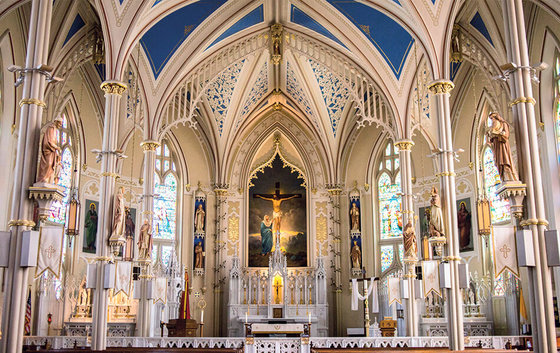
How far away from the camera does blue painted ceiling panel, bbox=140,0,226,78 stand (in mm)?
19203

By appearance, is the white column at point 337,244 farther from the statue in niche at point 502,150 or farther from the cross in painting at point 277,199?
the statue in niche at point 502,150

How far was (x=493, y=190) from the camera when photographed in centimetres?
2198

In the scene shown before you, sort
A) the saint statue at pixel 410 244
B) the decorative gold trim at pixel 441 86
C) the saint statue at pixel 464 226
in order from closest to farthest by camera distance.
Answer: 1. the decorative gold trim at pixel 441 86
2. the saint statue at pixel 410 244
3. the saint statue at pixel 464 226

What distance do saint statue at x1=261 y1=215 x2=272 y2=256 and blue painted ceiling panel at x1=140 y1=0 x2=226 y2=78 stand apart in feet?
31.6

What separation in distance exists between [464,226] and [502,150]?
13.1m

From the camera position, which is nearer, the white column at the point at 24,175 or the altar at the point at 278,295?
the white column at the point at 24,175

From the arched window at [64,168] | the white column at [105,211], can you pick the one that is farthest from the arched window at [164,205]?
the white column at [105,211]

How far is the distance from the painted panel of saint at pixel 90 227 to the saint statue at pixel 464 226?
14.3 meters

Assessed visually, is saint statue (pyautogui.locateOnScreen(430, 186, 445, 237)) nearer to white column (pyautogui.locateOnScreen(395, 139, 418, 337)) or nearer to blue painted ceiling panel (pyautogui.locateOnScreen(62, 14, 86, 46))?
white column (pyautogui.locateOnScreen(395, 139, 418, 337))

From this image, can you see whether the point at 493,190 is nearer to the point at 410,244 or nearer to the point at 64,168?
the point at 410,244

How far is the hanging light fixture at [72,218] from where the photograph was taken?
21.6 m

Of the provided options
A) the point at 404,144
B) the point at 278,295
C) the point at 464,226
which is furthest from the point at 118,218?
the point at 464,226

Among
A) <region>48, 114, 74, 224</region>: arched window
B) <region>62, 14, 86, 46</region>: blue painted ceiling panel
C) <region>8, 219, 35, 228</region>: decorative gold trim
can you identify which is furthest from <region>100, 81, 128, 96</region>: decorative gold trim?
<region>48, 114, 74, 224</region>: arched window

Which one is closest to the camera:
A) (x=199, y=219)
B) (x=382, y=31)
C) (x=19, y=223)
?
(x=19, y=223)
